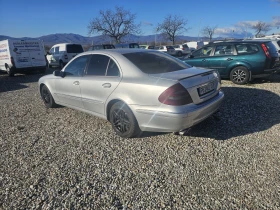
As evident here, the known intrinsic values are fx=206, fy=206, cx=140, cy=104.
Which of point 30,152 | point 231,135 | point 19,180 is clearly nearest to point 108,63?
point 30,152

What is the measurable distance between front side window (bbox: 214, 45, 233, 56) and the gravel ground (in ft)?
12.0

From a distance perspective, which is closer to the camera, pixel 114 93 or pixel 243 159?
pixel 243 159

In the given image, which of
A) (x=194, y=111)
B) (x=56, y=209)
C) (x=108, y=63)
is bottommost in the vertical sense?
(x=56, y=209)

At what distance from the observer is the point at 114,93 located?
349 cm

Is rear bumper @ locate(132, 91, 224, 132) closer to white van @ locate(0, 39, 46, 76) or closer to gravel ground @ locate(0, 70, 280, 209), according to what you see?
gravel ground @ locate(0, 70, 280, 209)

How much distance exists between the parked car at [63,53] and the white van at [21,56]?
2713 mm

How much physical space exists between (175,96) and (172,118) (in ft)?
1.02

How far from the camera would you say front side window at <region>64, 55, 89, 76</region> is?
4285 millimetres

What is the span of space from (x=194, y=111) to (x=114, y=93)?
53.4 inches

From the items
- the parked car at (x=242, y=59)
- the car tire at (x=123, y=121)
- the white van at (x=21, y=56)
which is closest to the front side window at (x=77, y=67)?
the car tire at (x=123, y=121)

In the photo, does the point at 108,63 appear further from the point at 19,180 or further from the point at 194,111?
A: the point at 19,180

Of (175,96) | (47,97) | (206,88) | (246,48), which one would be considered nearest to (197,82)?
(206,88)

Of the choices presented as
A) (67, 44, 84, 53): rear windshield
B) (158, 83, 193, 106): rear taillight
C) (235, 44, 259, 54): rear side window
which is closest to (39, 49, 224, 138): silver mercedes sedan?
(158, 83, 193, 106): rear taillight

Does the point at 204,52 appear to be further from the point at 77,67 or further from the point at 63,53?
the point at 63,53
